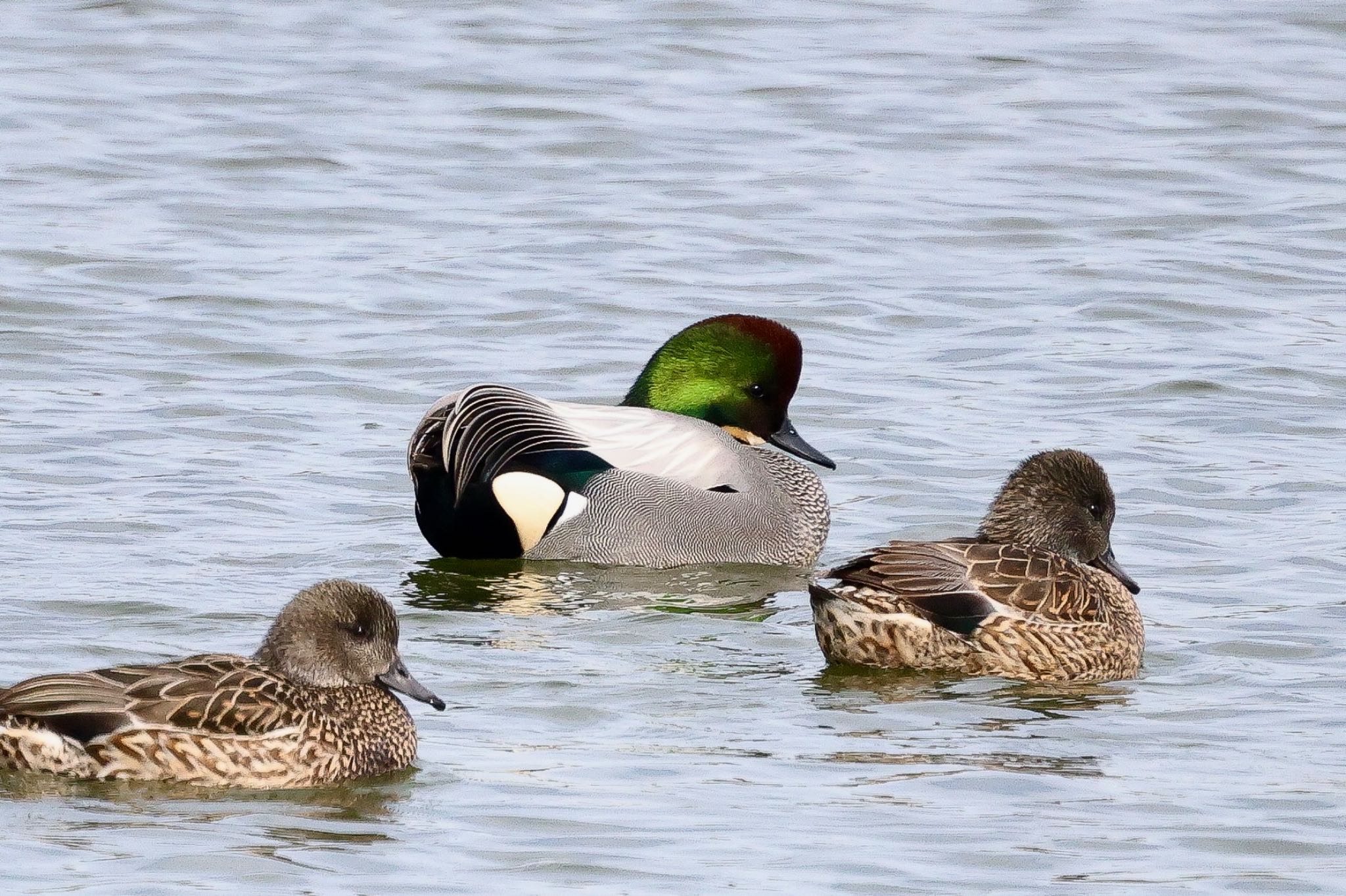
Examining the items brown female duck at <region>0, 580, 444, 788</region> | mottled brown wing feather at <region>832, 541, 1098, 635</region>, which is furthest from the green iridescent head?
brown female duck at <region>0, 580, 444, 788</region>

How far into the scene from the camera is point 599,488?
34.4 ft

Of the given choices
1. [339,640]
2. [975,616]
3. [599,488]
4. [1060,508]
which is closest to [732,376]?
[599,488]

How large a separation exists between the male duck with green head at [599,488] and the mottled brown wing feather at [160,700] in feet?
9.38

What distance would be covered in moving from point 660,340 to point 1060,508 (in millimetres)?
5066

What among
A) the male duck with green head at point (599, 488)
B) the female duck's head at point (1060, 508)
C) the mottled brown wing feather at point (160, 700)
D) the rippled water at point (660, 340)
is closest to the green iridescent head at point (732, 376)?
the male duck with green head at point (599, 488)

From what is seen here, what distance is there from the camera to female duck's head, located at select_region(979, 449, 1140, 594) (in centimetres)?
928

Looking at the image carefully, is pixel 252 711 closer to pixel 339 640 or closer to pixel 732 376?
pixel 339 640

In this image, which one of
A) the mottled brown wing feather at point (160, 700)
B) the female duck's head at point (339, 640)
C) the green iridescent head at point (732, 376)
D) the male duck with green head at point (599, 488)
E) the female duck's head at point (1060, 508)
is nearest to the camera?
the mottled brown wing feather at point (160, 700)

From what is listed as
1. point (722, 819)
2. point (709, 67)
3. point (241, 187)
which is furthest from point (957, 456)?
point (709, 67)

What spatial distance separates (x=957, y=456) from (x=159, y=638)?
4.40 meters

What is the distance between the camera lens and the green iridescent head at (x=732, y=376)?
36.6 ft

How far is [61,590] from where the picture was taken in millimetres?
9141

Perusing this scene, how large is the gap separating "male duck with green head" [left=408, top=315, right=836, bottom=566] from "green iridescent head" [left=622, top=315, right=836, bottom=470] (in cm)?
13

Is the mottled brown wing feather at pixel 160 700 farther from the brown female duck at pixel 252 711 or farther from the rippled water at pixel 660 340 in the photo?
the rippled water at pixel 660 340
